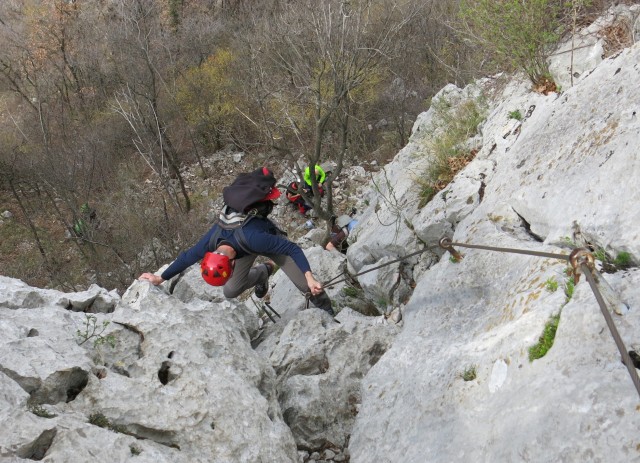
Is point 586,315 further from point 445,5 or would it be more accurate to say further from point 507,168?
point 445,5

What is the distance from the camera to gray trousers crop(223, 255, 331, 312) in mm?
5180

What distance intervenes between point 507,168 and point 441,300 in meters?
1.67

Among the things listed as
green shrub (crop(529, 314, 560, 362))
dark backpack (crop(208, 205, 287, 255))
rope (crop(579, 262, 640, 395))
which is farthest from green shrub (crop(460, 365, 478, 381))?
dark backpack (crop(208, 205, 287, 255))

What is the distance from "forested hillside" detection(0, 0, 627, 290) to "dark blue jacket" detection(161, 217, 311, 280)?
24.0 ft

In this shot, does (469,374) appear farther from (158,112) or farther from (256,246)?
(158,112)

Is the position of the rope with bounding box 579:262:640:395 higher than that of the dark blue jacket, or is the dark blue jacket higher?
the rope with bounding box 579:262:640:395

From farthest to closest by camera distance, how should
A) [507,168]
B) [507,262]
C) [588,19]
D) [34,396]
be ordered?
[588,19], [507,168], [507,262], [34,396]

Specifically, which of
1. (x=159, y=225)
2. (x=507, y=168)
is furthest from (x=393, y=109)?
(x=507, y=168)

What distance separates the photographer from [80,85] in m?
23.9

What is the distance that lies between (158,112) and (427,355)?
20.6 meters

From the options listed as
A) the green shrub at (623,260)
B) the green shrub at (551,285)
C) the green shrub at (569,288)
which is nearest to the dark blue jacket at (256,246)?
the green shrub at (551,285)

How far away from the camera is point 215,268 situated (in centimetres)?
461

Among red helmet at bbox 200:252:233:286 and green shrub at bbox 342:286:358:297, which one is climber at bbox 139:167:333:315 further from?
green shrub at bbox 342:286:358:297

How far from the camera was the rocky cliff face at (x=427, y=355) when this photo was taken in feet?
7.94
